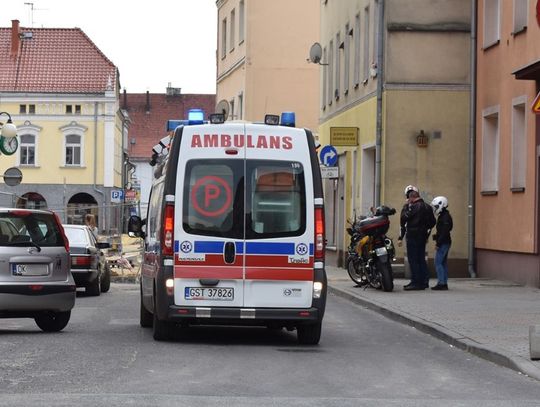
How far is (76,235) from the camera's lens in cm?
2741

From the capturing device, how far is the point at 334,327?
18734mm

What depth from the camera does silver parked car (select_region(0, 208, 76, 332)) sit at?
1652cm

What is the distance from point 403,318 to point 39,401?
9927mm

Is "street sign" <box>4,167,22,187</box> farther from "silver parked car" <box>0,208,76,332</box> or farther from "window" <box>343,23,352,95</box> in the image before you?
"silver parked car" <box>0,208,76,332</box>

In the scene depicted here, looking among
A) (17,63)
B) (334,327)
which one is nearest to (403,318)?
(334,327)

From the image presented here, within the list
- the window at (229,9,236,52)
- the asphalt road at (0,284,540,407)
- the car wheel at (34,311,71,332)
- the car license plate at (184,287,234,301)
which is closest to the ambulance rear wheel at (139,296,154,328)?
the asphalt road at (0,284,540,407)

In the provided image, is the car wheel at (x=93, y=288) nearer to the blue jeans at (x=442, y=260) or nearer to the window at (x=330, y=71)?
the blue jeans at (x=442, y=260)

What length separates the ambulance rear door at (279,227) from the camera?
1530 cm

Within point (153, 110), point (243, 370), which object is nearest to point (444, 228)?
point (243, 370)

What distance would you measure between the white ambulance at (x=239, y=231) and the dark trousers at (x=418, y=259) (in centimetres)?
1040

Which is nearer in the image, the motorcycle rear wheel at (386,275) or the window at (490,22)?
the motorcycle rear wheel at (386,275)

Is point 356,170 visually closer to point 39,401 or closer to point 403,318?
point 403,318

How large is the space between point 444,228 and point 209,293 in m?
11.0

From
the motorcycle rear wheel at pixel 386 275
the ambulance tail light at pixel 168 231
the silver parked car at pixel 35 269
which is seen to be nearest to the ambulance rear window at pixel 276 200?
the ambulance tail light at pixel 168 231
